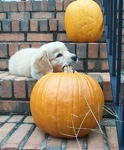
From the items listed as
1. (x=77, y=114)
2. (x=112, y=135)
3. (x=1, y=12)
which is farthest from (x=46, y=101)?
(x=1, y=12)

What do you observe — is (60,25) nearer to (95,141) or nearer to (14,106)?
(14,106)

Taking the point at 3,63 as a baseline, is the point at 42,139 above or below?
below

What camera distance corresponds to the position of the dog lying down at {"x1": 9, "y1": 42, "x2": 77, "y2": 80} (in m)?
1.83

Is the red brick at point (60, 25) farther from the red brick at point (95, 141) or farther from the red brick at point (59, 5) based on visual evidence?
the red brick at point (95, 141)

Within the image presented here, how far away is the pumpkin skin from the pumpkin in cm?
106

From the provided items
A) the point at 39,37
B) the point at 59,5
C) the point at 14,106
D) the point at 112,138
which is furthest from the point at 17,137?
the point at 59,5

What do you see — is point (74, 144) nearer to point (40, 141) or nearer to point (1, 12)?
point (40, 141)

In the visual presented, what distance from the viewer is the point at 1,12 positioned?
336 cm

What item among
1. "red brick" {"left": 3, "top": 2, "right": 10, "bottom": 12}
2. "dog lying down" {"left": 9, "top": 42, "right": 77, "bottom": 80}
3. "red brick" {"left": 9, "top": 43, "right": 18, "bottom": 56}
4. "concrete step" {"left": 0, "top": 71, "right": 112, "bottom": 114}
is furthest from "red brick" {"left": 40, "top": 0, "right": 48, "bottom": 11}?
"concrete step" {"left": 0, "top": 71, "right": 112, "bottom": 114}

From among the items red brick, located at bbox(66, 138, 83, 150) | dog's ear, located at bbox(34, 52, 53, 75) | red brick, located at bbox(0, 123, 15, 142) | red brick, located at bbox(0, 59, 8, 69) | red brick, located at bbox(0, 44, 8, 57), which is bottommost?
red brick, located at bbox(66, 138, 83, 150)

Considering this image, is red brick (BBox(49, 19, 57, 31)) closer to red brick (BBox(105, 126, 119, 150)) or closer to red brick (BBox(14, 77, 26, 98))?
red brick (BBox(14, 77, 26, 98))

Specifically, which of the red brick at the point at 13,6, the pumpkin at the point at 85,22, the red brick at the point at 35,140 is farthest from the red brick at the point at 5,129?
the red brick at the point at 13,6

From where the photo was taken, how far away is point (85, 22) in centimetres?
232

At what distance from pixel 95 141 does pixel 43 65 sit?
0.77 m
